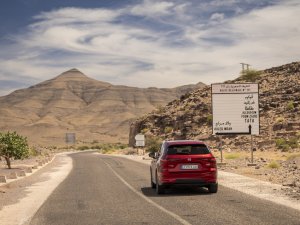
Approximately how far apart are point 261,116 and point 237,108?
3920 cm

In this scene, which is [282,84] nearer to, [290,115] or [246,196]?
[290,115]

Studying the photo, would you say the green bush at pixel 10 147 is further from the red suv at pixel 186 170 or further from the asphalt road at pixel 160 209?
the red suv at pixel 186 170

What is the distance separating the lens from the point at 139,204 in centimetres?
1452

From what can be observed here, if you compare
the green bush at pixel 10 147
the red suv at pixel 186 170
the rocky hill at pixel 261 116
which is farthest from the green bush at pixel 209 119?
the red suv at pixel 186 170

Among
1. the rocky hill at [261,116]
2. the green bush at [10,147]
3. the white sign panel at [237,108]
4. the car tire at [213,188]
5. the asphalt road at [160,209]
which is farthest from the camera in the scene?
the rocky hill at [261,116]

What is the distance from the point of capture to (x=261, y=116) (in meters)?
75.2

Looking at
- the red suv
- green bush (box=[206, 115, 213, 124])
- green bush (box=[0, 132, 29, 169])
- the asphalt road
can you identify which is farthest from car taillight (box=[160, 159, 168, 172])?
green bush (box=[206, 115, 213, 124])

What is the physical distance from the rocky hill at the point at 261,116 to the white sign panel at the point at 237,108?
16.3 metres

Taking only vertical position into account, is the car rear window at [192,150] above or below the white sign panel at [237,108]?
below

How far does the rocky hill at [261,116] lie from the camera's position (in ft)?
211

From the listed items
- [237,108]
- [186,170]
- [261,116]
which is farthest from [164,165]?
[261,116]

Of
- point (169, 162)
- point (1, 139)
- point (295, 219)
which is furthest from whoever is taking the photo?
point (1, 139)

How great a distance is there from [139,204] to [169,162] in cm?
253

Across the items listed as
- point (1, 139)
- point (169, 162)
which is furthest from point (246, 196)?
point (1, 139)
